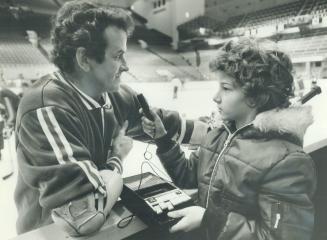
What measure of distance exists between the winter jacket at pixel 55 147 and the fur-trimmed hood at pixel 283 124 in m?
0.47

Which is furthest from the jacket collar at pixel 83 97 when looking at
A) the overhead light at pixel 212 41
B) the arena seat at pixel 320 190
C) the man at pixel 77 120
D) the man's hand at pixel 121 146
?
the arena seat at pixel 320 190

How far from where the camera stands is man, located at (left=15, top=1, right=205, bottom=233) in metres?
0.61

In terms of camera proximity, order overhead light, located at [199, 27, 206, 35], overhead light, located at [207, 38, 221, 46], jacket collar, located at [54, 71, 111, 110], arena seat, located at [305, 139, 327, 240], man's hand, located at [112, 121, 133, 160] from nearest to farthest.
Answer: jacket collar, located at [54, 71, 111, 110]
man's hand, located at [112, 121, 133, 160]
arena seat, located at [305, 139, 327, 240]
overhead light, located at [207, 38, 221, 46]
overhead light, located at [199, 27, 206, 35]

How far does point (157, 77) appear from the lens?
158 centimetres

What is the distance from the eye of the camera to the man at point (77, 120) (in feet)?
2.01

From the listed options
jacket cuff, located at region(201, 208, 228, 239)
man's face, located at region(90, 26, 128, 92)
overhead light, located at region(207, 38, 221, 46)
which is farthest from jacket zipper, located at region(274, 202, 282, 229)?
overhead light, located at region(207, 38, 221, 46)

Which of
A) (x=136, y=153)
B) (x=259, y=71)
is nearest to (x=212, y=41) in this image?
(x=259, y=71)

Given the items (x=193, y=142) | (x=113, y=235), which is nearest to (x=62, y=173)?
(x=113, y=235)

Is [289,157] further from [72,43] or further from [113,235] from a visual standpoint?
[72,43]

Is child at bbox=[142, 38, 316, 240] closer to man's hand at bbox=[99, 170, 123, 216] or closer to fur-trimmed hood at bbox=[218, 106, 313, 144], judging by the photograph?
fur-trimmed hood at bbox=[218, 106, 313, 144]

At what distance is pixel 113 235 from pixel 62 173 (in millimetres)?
189

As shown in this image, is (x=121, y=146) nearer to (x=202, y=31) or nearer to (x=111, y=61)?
(x=111, y=61)

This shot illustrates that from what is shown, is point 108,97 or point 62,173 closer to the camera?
point 62,173

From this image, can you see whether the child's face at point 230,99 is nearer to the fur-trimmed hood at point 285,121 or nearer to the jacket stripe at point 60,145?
the fur-trimmed hood at point 285,121
